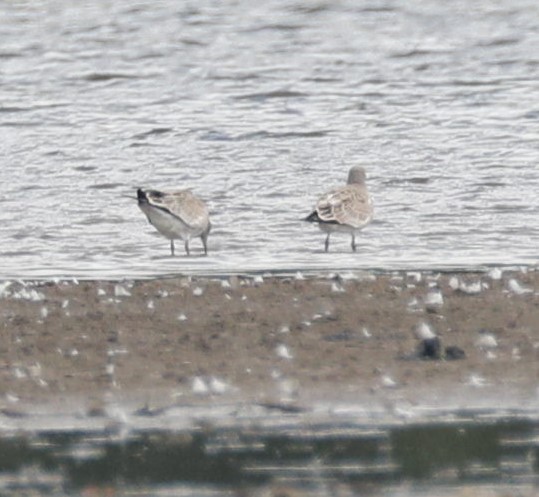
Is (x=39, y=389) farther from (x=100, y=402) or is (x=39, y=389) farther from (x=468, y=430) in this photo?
(x=468, y=430)

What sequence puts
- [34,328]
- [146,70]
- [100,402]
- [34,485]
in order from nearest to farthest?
[34,485]
[100,402]
[34,328]
[146,70]

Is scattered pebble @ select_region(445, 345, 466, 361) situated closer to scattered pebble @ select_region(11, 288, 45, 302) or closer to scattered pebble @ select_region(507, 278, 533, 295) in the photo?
scattered pebble @ select_region(507, 278, 533, 295)

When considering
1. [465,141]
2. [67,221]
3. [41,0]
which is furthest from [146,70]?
[67,221]

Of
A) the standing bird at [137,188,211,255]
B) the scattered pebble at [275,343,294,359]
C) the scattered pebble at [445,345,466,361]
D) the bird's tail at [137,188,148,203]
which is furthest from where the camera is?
the standing bird at [137,188,211,255]

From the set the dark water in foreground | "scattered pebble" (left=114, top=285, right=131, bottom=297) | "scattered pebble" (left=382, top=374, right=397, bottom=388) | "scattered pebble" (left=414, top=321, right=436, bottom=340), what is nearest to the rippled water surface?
"scattered pebble" (left=114, top=285, right=131, bottom=297)

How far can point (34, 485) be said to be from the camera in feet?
24.7

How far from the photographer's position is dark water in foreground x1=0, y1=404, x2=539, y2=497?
7.42m

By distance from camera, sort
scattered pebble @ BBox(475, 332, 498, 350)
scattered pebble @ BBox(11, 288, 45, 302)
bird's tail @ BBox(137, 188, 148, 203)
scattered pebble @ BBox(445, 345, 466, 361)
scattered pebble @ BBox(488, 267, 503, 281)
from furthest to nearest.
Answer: bird's tail @ BBox(137, 188, 148, 203)
scattered pebble @ BBox(488, 267, 503, 281)
scattered pebble @ BBox(11, 288, 45, 302)
scattered pebble @ BBox(475, 332, 498, 350)
scattered pebble @ BBox(445, 345, 466, 361)

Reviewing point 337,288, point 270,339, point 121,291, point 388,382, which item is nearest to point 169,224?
point 121,291

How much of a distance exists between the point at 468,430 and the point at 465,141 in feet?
45.7

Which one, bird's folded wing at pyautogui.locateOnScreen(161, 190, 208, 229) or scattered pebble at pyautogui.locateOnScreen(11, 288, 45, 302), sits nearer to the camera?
scattered pebble at pyautogui.locateOnScreen(11, 288, 45, 302)

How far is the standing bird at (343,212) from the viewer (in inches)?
605

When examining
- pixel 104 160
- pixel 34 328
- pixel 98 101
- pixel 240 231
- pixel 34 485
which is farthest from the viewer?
pixel 98 101

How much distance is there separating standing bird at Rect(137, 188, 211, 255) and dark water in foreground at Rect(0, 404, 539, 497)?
6.39 meters
